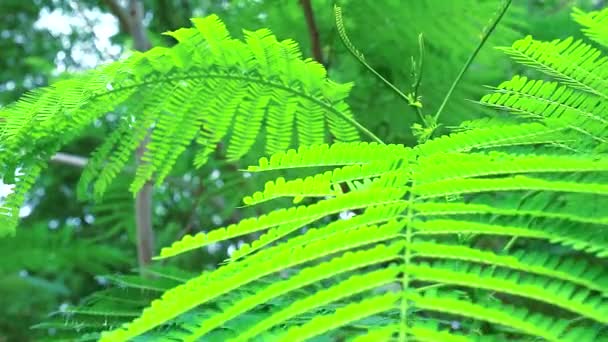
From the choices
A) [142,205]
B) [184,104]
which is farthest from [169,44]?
[184,104]

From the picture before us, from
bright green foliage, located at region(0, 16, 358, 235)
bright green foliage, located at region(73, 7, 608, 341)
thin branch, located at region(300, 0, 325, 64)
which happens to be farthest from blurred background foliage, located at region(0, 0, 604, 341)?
bright green foliage, located at region(73, 7, 608, 341)

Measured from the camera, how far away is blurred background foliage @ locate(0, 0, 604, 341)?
6.40 ft

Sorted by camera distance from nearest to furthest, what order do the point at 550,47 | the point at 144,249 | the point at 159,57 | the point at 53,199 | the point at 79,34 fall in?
the point at 550,47 → the point at 159,57 → the point at 144,249 → the point at 79,34 → the point at 53,199

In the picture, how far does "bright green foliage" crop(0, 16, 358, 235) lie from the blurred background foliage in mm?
517

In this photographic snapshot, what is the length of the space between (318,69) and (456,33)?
2.66 ft

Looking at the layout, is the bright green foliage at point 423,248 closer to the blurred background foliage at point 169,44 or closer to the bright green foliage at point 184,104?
the bright green foliage at point 184,104

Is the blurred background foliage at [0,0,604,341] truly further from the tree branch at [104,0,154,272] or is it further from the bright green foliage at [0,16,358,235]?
the bright green foliage at [0,16,358,235]

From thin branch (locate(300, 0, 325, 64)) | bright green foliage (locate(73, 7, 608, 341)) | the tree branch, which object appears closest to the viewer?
bright green foliage (locate(73, 7, 608, 341))

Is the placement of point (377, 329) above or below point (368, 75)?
below

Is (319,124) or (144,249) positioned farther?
(144,249)

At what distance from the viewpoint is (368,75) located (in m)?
2.10

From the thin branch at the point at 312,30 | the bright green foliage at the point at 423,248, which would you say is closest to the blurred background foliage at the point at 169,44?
the thin branch at the point at 312,30

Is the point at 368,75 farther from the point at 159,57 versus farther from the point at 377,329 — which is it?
the point at 377,329

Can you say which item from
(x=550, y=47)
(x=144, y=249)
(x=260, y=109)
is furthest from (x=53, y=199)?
(x=550, y=47)
